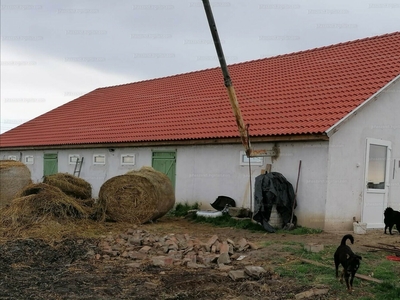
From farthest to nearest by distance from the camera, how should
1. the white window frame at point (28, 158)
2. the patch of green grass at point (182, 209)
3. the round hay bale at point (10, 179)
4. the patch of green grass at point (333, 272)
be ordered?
the white window frame at point (28, 158), the patch of green grass at point (182, 209), the round hay bale at point (10, 179), the patch of green grass at point (333, 272)

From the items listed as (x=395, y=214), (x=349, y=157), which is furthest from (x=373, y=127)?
(x=395, y=214)

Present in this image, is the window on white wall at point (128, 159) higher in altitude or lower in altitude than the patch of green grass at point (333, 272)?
higher

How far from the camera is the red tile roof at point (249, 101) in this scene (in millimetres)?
12359

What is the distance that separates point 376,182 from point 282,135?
298 centimetres

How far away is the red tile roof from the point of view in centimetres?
1236

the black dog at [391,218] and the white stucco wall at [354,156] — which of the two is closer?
the black dog at [391,218]

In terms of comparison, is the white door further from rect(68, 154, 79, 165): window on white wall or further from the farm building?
rect(68, 154, 79, 165): window on white wall

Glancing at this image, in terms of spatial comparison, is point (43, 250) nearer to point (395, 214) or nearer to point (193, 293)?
point (193, 293)

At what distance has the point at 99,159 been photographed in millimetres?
17984

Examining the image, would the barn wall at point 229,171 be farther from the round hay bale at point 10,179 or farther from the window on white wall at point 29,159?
the window on white wall at point 29,159

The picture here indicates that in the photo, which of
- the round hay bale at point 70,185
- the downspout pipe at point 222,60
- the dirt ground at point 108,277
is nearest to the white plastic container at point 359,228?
the dirt ground at point 108,277

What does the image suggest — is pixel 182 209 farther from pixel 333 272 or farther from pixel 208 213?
pixel 333 272

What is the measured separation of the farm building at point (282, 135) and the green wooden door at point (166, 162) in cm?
3

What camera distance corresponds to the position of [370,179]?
12141 mm
